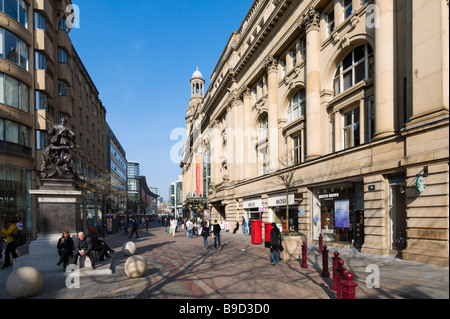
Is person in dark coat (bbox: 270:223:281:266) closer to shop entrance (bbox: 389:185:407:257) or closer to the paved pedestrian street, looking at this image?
the paved pedestrian street

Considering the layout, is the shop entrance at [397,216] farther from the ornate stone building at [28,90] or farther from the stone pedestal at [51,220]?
the ornate stone building at [28,90]

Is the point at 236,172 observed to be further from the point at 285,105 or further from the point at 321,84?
the point at 321,84

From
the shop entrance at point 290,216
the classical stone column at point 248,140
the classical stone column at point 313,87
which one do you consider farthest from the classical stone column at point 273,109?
the classical stone column at point 313,87

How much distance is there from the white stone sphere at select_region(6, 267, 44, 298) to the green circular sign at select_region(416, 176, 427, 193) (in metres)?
12.9

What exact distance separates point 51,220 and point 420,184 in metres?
14.2

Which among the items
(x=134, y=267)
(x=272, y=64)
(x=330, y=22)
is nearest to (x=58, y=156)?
(x=134, y=267)

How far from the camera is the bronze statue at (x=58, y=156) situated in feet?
44.2

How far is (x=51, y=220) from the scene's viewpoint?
1276 cm

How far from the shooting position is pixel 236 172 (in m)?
39.6

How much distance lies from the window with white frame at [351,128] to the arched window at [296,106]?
18.9ft

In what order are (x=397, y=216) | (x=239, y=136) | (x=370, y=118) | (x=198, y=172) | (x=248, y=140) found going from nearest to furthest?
1. (x=397, y=216)
2. (x=370, y=118)
3. (x=248, y=140)
4. (x=239, y=136)
5. (x=198, y=172)

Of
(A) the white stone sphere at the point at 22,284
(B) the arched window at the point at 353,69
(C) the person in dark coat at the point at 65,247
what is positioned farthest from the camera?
(B) the arched window at the point at 353,69

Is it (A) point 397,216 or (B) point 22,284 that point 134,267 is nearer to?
(B) point 22,284
